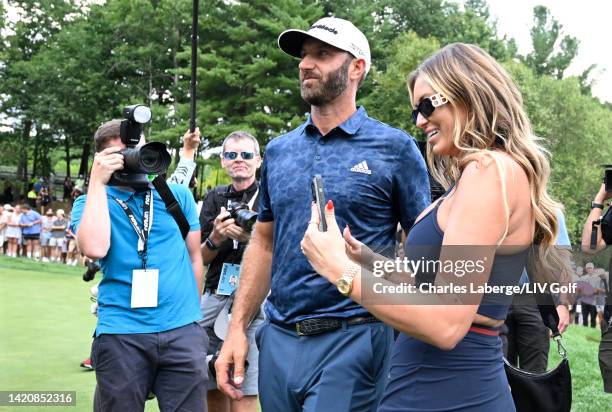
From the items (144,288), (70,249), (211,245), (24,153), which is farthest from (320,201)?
(24,153)

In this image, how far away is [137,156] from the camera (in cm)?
413

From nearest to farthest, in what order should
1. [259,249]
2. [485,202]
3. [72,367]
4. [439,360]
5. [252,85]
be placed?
[485,202] < [439,360] < [259,249] < [72,367] < [252,85]

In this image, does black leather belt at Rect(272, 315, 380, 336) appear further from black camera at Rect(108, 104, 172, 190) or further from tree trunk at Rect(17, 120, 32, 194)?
tree trunk at Rect(17, 120, 32, 194)

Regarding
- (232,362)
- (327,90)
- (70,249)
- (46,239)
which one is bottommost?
(70,249)

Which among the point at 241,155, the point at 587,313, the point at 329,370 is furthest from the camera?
the point at 587,313

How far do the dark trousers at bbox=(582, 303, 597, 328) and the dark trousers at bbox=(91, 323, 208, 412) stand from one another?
65.7ft

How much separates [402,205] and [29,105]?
4677cm

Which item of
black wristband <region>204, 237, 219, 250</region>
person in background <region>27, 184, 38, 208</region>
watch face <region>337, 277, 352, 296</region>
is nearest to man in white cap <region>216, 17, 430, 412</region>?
watch face <region>337, 277, 352, 296</region>

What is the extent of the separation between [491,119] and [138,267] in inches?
98.0

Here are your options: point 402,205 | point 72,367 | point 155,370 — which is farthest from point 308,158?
point 72,367

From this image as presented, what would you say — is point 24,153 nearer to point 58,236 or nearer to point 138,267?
point 58,236

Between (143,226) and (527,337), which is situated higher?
(143,226)

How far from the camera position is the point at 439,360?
234 cm

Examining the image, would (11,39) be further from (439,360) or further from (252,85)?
(439,360)
